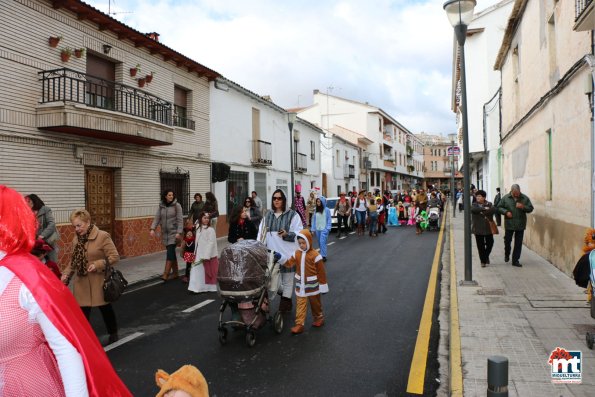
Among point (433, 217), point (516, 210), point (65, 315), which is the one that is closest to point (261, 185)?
point (433, 217)

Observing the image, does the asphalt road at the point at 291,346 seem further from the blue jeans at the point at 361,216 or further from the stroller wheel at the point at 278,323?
the blue jeans at the point at 361,216

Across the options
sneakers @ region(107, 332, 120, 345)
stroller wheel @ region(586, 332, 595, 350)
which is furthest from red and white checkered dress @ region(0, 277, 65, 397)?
stroller wheel @ region(586, 332, 595, 350)

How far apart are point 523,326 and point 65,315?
17.2 ft

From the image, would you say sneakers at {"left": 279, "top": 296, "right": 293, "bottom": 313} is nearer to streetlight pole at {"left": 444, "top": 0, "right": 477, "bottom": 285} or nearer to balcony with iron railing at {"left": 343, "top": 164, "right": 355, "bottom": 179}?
streetlight pole at {"left": 444, "top": 0, "right": 477, "bottom": 285}

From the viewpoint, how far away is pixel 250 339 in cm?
551

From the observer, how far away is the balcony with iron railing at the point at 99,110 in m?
10.5

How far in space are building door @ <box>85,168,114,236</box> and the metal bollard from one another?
37.1ft

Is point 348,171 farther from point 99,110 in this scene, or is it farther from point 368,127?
point 99,110

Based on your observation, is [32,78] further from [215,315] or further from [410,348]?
[410,348]

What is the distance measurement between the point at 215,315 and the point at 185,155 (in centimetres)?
1020

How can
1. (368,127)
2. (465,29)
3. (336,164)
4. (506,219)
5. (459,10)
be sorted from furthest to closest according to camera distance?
(368,127) < (336,164) < (506,219) < (465,29) < (459,10)

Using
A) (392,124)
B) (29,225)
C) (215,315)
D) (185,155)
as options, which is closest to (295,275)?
(215,315)

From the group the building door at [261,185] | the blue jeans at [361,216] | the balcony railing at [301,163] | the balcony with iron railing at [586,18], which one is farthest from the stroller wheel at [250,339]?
the balcony railing at [301,163]

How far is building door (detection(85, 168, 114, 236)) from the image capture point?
12289 mm
